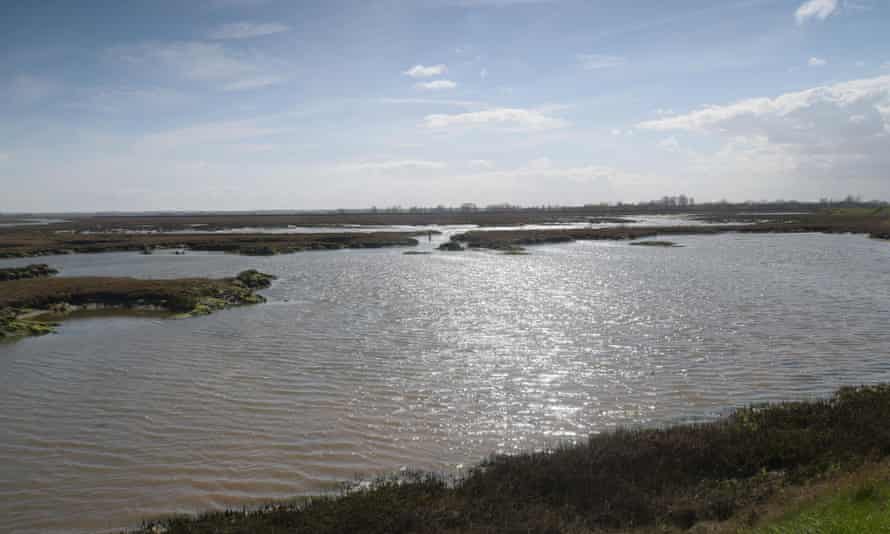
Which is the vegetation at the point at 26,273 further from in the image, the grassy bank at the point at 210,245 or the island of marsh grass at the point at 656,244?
the island of marsh grass at the point at 656,244

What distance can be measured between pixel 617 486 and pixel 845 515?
378 cm

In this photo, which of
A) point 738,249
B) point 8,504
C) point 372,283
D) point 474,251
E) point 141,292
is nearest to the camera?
point 8,504

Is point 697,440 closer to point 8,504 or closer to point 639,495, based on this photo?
point 639,495

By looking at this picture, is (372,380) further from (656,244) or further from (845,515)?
(656,244)

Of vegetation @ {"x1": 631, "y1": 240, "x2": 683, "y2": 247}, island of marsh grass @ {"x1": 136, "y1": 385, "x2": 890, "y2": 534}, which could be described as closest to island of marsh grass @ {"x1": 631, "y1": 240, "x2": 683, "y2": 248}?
vegetation @ {"x1": 631, "y1": 240, "x2": 683, "y2": 247}

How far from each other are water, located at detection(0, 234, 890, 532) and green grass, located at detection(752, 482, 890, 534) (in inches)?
247

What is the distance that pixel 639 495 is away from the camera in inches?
425

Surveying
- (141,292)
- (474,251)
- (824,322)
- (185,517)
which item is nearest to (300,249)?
(474,251)

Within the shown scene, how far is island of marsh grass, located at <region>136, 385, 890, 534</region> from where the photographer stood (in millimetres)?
10008

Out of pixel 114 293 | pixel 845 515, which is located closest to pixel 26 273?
pixel 114 293

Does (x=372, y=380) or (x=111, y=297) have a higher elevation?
(x=111, y=297)

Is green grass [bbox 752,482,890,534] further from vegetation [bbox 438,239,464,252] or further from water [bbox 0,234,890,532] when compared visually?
vegetation [bbox 438,239,464,252]

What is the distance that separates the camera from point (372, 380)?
19.8 meters

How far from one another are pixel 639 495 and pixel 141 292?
118 ft
